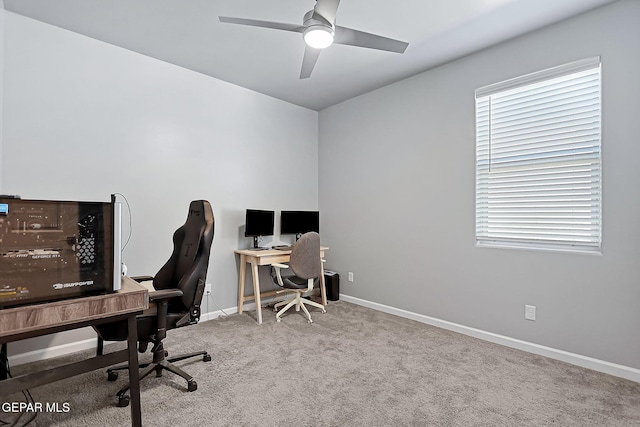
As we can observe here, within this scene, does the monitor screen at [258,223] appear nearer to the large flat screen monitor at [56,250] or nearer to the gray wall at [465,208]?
the gray wall at [465,208]

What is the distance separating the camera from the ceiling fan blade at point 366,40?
7.21 feet

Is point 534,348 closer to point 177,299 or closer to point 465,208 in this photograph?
A: point 465,208

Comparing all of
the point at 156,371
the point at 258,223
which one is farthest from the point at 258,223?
the point at 156,371

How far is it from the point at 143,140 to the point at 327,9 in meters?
2.22

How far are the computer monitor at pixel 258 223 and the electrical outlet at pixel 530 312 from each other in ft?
9.08

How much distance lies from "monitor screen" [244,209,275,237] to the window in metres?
2.35

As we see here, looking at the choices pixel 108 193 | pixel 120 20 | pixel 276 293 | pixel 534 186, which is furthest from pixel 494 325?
pixel 120 20

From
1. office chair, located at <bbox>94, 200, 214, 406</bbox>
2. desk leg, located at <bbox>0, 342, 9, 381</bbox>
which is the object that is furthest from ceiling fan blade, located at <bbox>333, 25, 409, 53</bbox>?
desk leg, located at <bbox>0, 342, 9, 381</bbox>

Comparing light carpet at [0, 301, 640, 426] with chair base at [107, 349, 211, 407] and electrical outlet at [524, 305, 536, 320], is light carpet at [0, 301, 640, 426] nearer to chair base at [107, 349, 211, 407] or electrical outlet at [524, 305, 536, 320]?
chair base at [107, 349, 211, 407]

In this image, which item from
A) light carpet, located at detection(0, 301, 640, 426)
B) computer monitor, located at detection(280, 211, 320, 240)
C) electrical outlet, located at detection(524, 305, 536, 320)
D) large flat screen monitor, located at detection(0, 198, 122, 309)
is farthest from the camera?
computer monitor, located at detection(280, 211, 320, 240)

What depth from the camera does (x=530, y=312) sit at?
2760 millimetres

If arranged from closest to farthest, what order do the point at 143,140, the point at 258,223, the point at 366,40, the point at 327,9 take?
the point at 327,9
the point at 366,40
the point at 143,140
the point at 258,223

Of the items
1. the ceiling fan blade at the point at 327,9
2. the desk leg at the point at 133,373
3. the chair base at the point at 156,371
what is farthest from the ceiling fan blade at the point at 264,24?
the chair base at the point at 156,371

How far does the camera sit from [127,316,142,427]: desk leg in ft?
5.23
